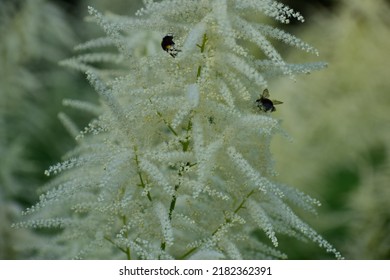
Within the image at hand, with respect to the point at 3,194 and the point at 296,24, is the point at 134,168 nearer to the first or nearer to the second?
the point at 3,194

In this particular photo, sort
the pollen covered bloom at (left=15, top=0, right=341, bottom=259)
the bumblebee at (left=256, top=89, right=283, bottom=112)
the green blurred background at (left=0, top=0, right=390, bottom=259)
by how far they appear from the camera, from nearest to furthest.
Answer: the pollen covered bloom at (left=15, top=0, right=341, bottom=259) < the bumblebee at (left=256, top=89, right=283, bottom=112) < the green blurred background at (left=0, top=0, right=390, bottom=259)

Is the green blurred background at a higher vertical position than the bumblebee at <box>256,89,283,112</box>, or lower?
higher

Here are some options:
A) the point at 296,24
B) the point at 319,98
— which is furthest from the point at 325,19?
the point at 296,24

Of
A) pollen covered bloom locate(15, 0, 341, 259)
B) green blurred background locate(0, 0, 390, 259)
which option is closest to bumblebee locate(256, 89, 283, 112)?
pollen covered bloom locate(15, 0, 341, 259)

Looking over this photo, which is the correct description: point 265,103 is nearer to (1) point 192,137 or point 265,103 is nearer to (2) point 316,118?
(1) point 192,137

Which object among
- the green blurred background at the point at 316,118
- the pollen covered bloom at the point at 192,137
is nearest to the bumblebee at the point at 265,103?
the pollen covered bloom at the point at 192,137

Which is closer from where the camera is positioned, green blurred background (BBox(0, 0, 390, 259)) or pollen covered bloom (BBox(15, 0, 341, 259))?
pollen covered bloom (BBox(15, 0, 341, 259))

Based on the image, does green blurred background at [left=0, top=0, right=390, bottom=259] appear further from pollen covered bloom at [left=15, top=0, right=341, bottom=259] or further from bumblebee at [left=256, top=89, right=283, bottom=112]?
bumblebee at [left=256, top=89, right=283, bottom=112]

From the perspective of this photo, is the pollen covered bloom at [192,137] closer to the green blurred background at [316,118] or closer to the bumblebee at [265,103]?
the bumblebee at [265,103]
